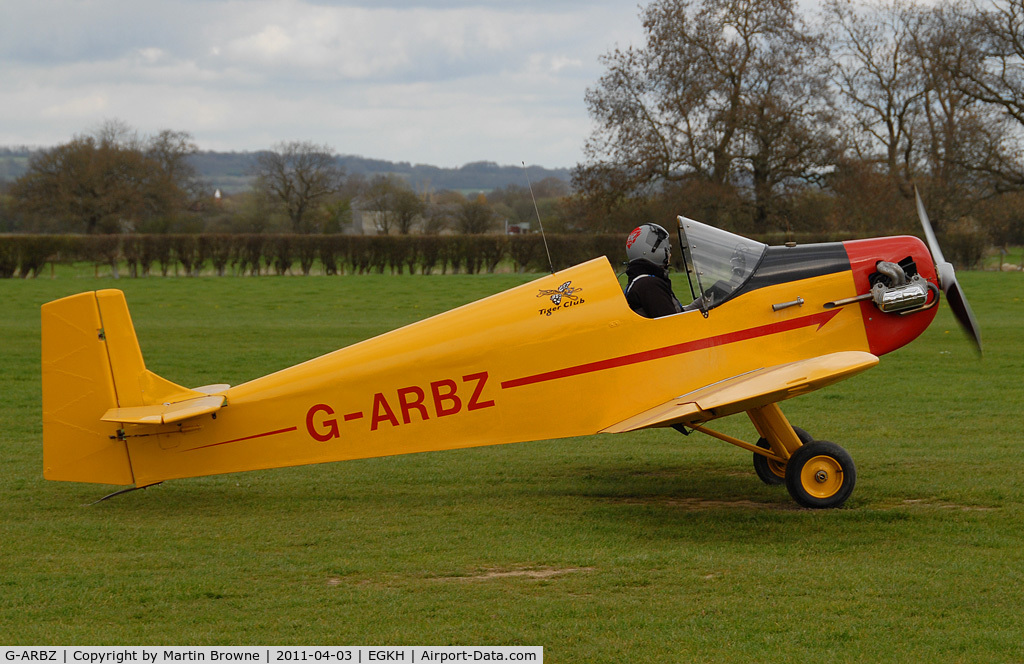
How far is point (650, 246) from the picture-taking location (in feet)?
26.0

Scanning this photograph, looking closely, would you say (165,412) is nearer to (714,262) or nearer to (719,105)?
(714,262)

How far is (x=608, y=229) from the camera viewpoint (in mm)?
41969

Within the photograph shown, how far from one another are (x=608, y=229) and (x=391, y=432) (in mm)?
35274

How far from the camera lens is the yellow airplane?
24.6ft

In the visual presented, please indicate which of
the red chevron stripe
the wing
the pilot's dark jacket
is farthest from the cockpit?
the wing

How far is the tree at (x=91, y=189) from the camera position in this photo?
59094 mm

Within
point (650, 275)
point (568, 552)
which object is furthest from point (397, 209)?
point (568, 552)

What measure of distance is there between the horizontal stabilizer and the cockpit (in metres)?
4.00

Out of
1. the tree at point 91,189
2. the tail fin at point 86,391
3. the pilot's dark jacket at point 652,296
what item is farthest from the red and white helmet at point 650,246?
the tree at point 91,189

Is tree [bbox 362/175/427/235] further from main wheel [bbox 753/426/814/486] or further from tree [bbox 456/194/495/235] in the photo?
main wheel [bbox 753/426/814/486]

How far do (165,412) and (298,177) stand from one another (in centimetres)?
6573

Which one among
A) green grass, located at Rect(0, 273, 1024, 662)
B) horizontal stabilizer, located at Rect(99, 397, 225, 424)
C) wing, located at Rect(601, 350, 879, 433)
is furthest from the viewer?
horizontal stabilizer, located at Rect(99, 397, 225, 424)

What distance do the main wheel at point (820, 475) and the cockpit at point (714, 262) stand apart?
1.40m

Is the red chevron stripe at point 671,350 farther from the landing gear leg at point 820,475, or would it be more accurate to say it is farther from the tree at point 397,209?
the tree at point 397,209
